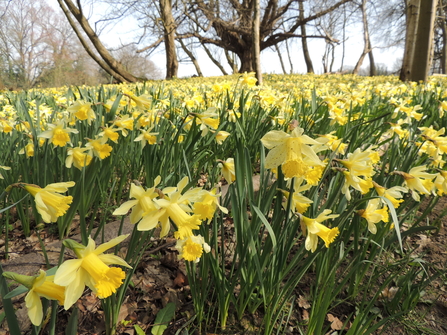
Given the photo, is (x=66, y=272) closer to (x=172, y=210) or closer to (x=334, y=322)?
(x=172, y=210)

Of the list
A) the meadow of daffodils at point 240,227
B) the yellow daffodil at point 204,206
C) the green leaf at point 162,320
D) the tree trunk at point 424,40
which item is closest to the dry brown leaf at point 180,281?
the meadow of daffodils at point 240,227

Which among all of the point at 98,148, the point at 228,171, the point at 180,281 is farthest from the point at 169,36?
the point at 228,171

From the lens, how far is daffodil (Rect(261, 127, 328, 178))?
2.76 ft

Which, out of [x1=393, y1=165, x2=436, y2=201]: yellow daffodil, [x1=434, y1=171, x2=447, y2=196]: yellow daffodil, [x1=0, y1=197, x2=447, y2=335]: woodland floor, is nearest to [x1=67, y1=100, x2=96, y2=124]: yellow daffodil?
[x1=0, y1=197, x2=447, y2=335]: woodland floor

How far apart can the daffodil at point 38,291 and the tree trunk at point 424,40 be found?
892cm

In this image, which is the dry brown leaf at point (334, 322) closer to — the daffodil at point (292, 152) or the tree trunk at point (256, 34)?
the daffodil at point (292, 152)

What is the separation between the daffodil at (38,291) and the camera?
641 millimetres

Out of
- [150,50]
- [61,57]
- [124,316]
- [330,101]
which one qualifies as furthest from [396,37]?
[124,316]

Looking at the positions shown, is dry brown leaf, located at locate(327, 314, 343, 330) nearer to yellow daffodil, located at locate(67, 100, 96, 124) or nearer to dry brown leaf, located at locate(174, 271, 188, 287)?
dry brown leaf, located at locate(174, 271, 188, 287)

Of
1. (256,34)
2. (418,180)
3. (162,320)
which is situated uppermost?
(256,34)

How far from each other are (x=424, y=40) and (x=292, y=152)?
840 cm

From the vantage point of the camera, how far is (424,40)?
724 centimetres

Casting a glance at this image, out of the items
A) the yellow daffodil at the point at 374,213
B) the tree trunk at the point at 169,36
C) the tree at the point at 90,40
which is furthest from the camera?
the tree trunk at the point at 169,36

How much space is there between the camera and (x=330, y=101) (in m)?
2.13
